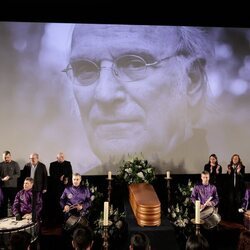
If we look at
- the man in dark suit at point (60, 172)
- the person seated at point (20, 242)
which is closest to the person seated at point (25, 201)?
the man in dark suit at point (60, 172)

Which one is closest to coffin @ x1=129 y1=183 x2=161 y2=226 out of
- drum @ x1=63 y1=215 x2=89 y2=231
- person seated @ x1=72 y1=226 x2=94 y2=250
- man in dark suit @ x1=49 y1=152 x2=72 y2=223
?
drum @ x1=63 y1=215 x2=89 y2=231

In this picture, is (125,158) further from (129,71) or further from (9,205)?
(9,205)

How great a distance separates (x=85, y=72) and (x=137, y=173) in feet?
10.2

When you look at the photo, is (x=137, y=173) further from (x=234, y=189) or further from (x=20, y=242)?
(x=20, y=242)

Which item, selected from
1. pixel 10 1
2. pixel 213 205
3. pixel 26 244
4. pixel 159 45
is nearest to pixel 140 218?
pixel 213 205

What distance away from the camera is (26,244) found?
11.7ft

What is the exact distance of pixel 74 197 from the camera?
8.32 metres

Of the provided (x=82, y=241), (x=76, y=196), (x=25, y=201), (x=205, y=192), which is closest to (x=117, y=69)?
(x=76, y=196)

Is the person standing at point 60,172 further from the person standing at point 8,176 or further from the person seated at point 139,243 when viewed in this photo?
A: the person seated at point 139,243

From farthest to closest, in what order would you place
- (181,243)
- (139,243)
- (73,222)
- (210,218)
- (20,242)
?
(181,243), (210,218), (73,222), (139,243), (20,242)

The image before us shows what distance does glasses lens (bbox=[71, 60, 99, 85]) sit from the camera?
10.8 m

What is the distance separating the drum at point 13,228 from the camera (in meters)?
6.38

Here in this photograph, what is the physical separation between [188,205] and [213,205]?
112 cm

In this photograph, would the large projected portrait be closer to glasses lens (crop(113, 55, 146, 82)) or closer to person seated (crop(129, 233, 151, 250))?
glasses lens (crop(113, 55, 146, 82))
